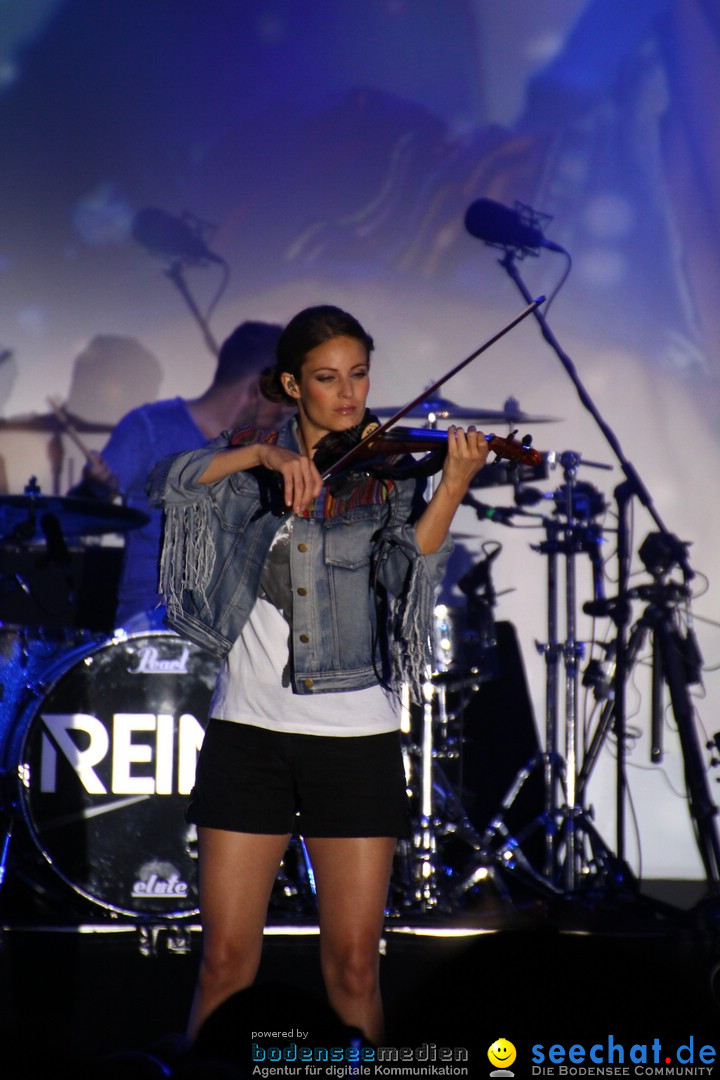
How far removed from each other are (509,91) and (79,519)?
293cm

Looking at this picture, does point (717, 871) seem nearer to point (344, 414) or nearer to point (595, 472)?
point (595, 472)

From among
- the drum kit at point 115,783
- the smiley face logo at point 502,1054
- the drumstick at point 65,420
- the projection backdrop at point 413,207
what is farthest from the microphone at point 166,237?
the smiley face logo at point 502,1054

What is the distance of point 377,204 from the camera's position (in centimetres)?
532

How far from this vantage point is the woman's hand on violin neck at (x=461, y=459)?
7.23ft

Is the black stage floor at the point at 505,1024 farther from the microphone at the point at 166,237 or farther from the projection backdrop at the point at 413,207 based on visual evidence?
the microphone at the point at 166,237

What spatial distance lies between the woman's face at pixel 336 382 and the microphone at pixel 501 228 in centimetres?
270

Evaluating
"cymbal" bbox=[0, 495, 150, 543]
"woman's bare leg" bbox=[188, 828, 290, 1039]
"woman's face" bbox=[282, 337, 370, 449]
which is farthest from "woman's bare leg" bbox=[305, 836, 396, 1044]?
"cymbal" bbox=[0, 495, 150, 543]

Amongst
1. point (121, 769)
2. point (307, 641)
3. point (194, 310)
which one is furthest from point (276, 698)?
point (194, 310)

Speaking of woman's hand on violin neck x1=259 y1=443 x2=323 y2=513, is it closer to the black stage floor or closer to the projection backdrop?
the black stage floor

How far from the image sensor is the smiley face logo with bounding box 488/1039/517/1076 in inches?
64.6

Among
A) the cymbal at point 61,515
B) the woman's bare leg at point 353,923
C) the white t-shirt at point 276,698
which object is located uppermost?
the cymbal at point 61,515

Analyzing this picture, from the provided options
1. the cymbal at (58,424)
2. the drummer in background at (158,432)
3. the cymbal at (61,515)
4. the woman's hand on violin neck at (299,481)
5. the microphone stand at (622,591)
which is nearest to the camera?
the woman's hand on violin neck at (299,481)

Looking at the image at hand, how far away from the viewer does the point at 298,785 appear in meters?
2.20

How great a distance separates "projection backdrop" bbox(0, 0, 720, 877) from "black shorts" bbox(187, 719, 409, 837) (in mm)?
3047
